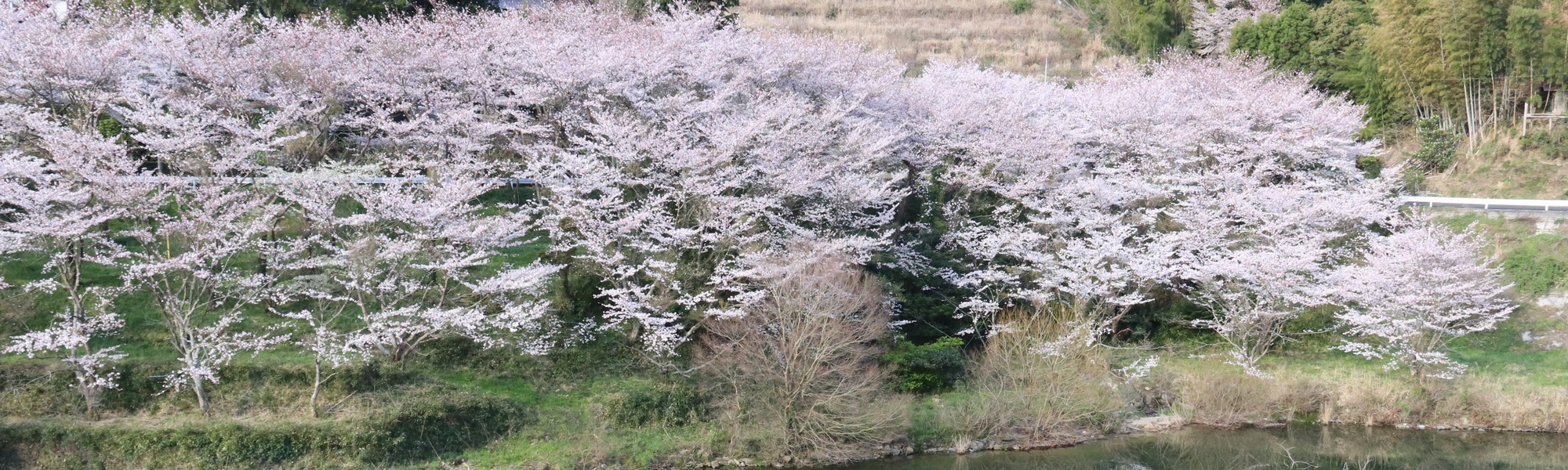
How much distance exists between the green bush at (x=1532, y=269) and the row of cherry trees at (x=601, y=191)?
2.41 meters

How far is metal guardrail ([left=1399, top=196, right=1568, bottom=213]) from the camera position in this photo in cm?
2633

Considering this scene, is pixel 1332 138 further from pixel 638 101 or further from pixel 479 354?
pixel 479 354

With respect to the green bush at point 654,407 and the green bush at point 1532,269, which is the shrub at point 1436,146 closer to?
the green bush at point 1532,269

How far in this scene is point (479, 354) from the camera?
19953 millimetres

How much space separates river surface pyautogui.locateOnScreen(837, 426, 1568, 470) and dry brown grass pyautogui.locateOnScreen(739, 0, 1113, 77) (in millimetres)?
29895

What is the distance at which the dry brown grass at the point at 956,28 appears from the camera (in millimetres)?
52750

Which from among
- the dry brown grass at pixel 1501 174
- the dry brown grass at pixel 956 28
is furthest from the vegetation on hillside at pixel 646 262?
the dry brown grass at pixel 956 28

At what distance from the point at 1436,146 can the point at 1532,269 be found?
22.7 feet

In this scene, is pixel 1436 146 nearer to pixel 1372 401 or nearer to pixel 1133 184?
pixel 1133 184

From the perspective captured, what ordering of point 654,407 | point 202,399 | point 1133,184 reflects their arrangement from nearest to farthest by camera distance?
point 202,399, point 654,407, point 1133,184

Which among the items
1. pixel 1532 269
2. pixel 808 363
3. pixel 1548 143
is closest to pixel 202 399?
pixel 808 363

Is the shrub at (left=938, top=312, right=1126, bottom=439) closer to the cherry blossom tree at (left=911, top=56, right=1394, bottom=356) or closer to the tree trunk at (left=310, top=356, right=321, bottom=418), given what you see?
the cherry blossom tree at (left=911, top=56, right=1394, bottom=356)

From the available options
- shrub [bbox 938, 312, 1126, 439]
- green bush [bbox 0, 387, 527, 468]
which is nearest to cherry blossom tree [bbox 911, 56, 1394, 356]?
shrub [bbox 938, 312, 1126, 439]

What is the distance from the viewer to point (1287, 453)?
61.9 ft
